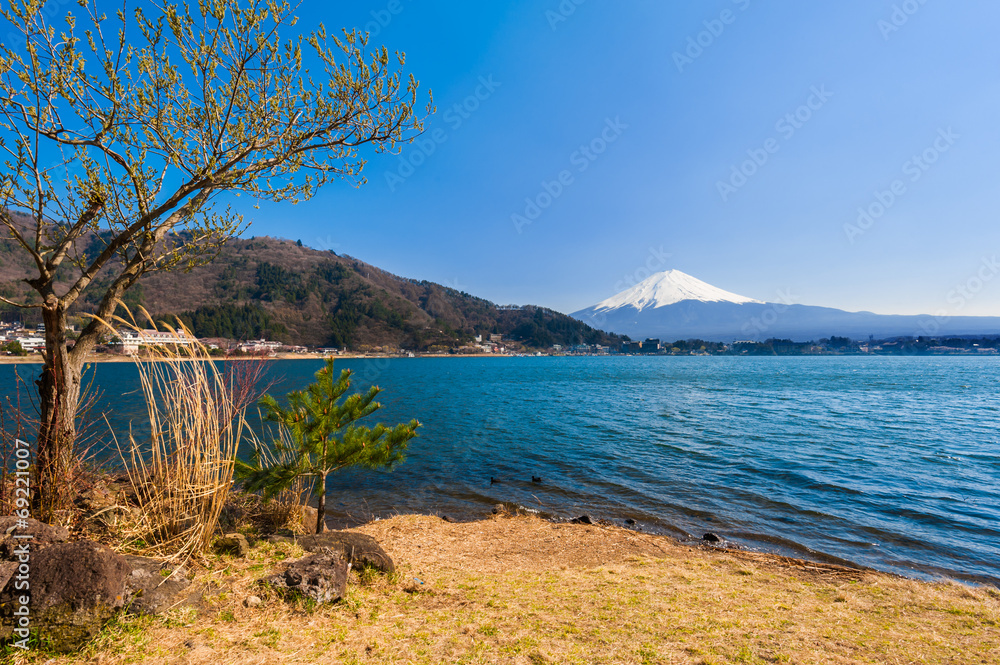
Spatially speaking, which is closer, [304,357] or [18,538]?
[18,538]

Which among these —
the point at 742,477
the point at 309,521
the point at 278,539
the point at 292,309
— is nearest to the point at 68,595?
the point at 278,539

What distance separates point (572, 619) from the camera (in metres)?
4.57

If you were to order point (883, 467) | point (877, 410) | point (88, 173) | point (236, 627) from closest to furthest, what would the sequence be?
1. point (236, 627)
2. point (88, 173)
3. point (883, 467)
4. point (877, 410)

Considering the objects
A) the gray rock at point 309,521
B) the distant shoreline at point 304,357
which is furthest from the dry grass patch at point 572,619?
the distant shoreline at point 304,357

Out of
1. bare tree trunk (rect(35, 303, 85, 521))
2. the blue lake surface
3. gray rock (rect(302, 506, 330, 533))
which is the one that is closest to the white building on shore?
bare tree trunk (rect(35, 303, 85, 521))

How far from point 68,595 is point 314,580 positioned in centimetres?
188

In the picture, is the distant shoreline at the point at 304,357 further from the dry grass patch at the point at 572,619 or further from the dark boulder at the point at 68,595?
the dry grass patch at the point at 572,619

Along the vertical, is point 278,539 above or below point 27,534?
below

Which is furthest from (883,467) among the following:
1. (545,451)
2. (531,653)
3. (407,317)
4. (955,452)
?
(407,317)

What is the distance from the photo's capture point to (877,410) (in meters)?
32.2

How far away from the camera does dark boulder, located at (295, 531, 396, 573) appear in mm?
5531

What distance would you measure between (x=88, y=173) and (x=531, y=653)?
6.40 m

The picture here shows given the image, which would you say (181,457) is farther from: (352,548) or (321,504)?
(321,504)

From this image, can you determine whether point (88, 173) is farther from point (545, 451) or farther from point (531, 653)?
point (545, 451)
